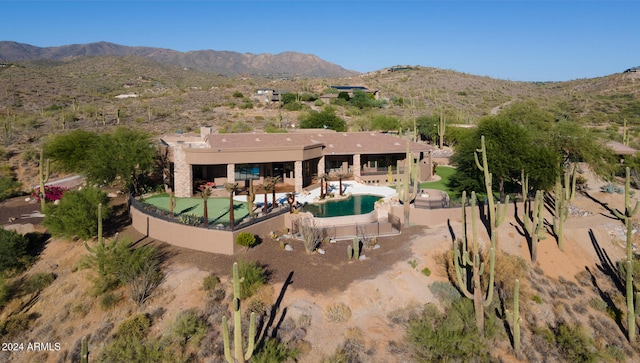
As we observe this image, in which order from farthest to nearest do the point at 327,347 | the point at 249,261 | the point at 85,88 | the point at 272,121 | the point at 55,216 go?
the point at 85,88, the point at 272,121, the point at 55,216, the point at 249,261, the point at 327,347

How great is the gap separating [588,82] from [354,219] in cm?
12433

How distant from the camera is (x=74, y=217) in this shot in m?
24.5

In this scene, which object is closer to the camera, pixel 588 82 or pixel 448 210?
pixel 448 210

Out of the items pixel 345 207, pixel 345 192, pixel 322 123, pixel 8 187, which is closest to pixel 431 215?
pixel 345 207

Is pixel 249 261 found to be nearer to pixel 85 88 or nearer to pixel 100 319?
pixel 100 319

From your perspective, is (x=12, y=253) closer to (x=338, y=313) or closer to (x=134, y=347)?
(x=134, y=347)

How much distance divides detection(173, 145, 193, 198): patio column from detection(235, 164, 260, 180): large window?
4460mm

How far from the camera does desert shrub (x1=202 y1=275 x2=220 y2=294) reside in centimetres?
Result: 1953

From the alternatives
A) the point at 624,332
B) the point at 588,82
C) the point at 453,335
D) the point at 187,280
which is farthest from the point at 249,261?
the point at 588,82

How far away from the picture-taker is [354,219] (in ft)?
87.2

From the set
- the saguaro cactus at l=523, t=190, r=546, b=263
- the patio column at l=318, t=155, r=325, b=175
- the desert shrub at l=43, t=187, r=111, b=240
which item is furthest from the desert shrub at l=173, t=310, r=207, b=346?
the patio column at l=318, t=155, r=325, b=175

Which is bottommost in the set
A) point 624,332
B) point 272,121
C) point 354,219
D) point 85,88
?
point 624,332

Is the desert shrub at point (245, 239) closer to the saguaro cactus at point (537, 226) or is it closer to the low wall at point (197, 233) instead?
the low wall at point (197, 233)

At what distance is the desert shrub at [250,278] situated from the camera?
1903 centimetres
